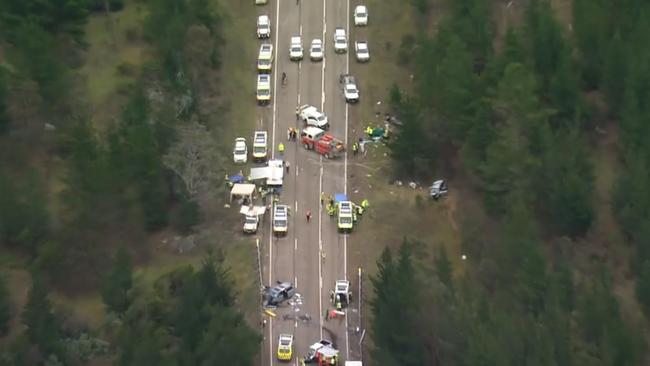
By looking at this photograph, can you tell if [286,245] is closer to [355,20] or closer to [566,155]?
[566,155]

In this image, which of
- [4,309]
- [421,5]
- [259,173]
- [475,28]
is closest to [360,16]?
[421,5]

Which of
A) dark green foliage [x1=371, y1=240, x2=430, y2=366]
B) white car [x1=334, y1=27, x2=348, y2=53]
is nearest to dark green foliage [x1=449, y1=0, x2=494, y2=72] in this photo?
white car [x1=334, y1=27, x2=348, y2=53]

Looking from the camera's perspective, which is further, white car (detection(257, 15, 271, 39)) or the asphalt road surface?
white car (detection(257, 15, 271, 39))

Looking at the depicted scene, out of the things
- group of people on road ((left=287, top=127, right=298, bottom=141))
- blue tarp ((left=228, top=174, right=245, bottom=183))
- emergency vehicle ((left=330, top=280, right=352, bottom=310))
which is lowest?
emergency vehicle ((left=330, top=280, right=352, bottom=310))

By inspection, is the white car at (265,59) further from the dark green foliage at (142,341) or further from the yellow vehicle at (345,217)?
the dark green foliage at (142,341)

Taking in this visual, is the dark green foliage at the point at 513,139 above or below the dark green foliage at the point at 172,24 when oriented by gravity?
below

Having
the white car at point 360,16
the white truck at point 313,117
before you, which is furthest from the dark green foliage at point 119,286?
the white car at point 360,16

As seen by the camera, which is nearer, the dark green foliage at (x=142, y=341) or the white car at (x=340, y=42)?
the dark green foliage at (x=142, y=341)

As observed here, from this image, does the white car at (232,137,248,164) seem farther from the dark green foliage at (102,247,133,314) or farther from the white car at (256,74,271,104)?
the dark green foliage at (102,247,133,314)
